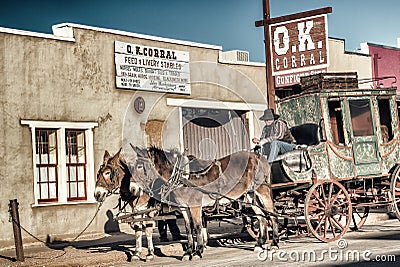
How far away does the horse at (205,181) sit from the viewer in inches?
533

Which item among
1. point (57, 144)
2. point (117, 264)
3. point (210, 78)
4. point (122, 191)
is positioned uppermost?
point (210, 78)

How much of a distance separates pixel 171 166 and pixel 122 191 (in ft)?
3.83

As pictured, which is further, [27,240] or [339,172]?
[27,240]

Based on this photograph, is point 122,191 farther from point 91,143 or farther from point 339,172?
point 91,143

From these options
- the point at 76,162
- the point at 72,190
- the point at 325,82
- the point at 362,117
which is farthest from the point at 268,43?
the point at 72,190

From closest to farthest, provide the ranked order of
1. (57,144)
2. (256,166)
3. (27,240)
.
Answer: (256,166)
(27,240)
(57,144)

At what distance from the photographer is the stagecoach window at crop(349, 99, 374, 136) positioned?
15.6 m

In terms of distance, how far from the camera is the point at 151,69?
21141 mm

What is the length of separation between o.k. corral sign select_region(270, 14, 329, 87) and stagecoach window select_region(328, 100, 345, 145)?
6.92ft

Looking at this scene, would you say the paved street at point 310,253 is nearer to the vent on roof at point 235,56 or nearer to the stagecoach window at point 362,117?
the stagecoach window at point 362,117

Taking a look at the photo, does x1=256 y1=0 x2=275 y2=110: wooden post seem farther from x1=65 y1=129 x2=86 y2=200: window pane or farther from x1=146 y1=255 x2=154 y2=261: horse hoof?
x1=146 y1=255 x2=154 y2=261: horse hoof

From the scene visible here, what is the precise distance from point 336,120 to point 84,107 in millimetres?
6967

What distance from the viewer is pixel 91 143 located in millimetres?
19656

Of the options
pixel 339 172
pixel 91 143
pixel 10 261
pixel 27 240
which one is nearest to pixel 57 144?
pixel 91 143
